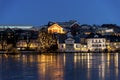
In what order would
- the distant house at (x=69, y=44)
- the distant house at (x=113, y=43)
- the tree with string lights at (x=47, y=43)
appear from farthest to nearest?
the distant house at (x=113, y=43) < the distant house at (x=69, y=44) < the tree with string lights at (x=47, y=43)

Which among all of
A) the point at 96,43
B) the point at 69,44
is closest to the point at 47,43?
the point at 69,44

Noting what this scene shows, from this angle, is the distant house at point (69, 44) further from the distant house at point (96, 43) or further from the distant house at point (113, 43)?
the distant house at point (113, 43)

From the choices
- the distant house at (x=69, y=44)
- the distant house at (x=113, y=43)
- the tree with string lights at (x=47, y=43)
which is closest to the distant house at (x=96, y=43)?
the distant house at (x=113, y=43)

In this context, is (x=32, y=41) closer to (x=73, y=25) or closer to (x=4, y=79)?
(x=73, y=25)

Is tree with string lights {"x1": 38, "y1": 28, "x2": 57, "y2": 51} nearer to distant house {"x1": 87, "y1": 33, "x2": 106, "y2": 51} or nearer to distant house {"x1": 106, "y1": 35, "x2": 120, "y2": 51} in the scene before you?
distant house {"x1": 87, "y1": 33, "x2": 106, "y2": 51}

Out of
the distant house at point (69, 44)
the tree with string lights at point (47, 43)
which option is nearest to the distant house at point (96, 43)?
the distant house at point (69, 44)

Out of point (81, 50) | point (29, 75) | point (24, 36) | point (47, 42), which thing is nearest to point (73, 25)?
point (24, 36)

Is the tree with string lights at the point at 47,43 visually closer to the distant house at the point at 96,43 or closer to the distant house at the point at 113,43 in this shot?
the distant house at the point at 96,43

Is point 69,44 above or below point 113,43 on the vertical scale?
below

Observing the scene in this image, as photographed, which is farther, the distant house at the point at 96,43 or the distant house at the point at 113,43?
the distant house at the point at 113,43

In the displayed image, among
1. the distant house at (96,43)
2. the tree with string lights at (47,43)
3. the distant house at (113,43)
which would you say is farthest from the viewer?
the distant house at (113,43)

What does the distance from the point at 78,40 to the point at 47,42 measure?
14.9 metres

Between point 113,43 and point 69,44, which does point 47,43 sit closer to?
point 69,44

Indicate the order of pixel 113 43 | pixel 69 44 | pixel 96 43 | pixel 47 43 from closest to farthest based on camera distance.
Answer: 1. pixel 47 43
2. pixel 69 44
3. pixel 96 43
4. pixel 113 43
